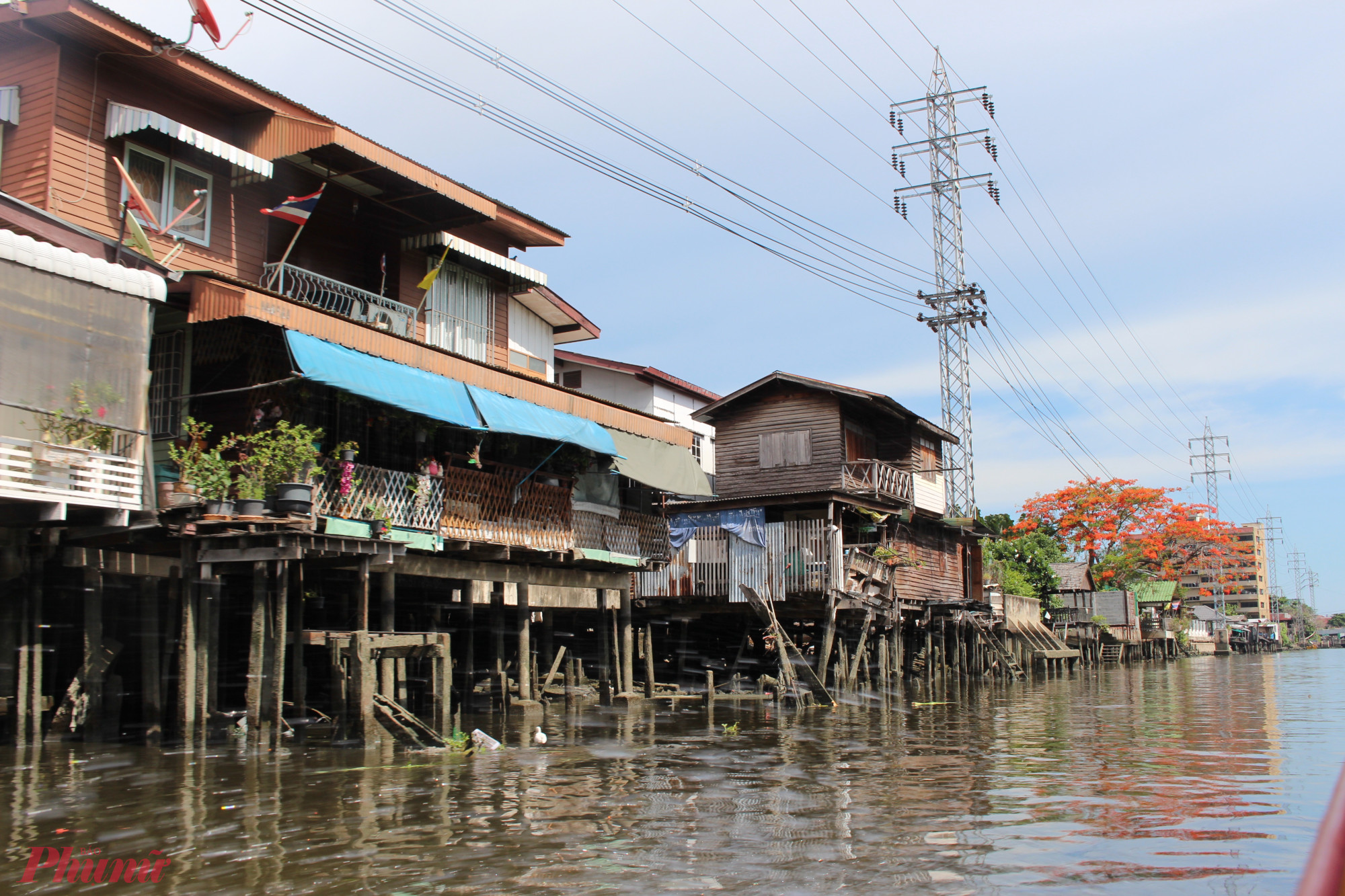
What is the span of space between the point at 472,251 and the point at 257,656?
31.6ft

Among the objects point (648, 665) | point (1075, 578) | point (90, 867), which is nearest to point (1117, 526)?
point (1075, 578)

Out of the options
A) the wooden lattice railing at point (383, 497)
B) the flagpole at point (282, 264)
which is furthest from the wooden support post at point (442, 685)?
the flagpole at point (282, 264)

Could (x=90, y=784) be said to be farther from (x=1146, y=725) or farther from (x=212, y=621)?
(x=1146, y=725)

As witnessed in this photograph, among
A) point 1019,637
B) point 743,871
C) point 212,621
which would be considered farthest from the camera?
point 1019,637

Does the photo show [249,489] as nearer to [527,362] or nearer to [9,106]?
[9,106]

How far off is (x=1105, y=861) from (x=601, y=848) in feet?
14.1

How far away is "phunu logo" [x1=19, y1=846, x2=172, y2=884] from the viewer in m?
8.02

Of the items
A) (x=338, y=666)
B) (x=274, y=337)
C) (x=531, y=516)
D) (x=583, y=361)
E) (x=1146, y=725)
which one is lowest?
(x=1146, y=725)

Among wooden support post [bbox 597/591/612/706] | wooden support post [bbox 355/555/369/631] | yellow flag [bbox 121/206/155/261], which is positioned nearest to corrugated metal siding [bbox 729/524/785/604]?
wooden support post [bbox 597/591/612/706]

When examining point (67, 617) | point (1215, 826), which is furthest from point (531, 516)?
point (1215, 826)

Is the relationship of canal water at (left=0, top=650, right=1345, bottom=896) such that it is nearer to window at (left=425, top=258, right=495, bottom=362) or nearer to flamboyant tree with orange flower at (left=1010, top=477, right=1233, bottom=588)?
window at (left=425, top=258, right=495, bottom=362)

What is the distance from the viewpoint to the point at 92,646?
13961 mm

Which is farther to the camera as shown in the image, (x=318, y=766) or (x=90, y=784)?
(x=318, y=766)

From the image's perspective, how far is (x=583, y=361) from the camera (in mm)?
33938
